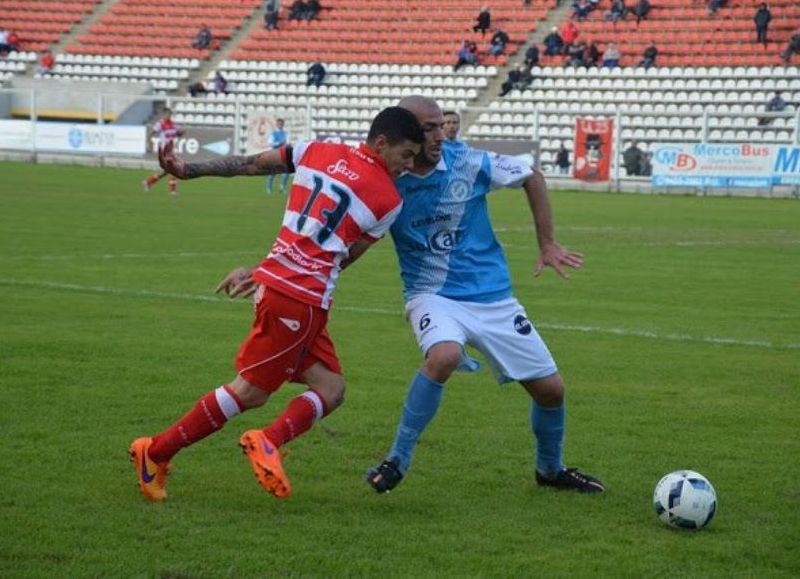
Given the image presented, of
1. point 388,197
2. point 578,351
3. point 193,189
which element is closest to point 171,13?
point 193,189

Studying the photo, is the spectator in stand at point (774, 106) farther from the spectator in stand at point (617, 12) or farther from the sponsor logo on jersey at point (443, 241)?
the sponsor logo on jersey at point (443, 241)

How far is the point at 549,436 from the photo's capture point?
679 cm

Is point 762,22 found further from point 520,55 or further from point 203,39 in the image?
point 203,39

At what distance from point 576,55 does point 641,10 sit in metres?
2.37

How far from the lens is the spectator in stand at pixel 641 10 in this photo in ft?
141

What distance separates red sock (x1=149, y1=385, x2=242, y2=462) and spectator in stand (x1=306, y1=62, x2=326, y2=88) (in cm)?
4010

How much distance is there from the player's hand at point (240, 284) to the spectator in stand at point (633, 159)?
3123 cm

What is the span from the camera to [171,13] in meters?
52.3

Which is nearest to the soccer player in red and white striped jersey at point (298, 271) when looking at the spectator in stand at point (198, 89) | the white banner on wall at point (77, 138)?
the white banner on wall at point (77, 138)

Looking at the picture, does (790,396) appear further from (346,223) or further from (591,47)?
(591,47)

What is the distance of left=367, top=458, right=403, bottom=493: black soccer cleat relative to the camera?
6.41m

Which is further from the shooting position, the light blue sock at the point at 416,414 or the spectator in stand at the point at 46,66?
the spectator in stand at the point at 46,66

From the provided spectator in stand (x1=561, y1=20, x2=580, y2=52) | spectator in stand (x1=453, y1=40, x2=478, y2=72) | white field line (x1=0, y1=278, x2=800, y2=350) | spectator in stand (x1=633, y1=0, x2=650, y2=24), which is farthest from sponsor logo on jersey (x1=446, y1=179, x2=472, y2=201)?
spectator in stand (x1=453, y1=40, x2=478, y2=72)

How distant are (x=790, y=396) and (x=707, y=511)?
11.5ft
